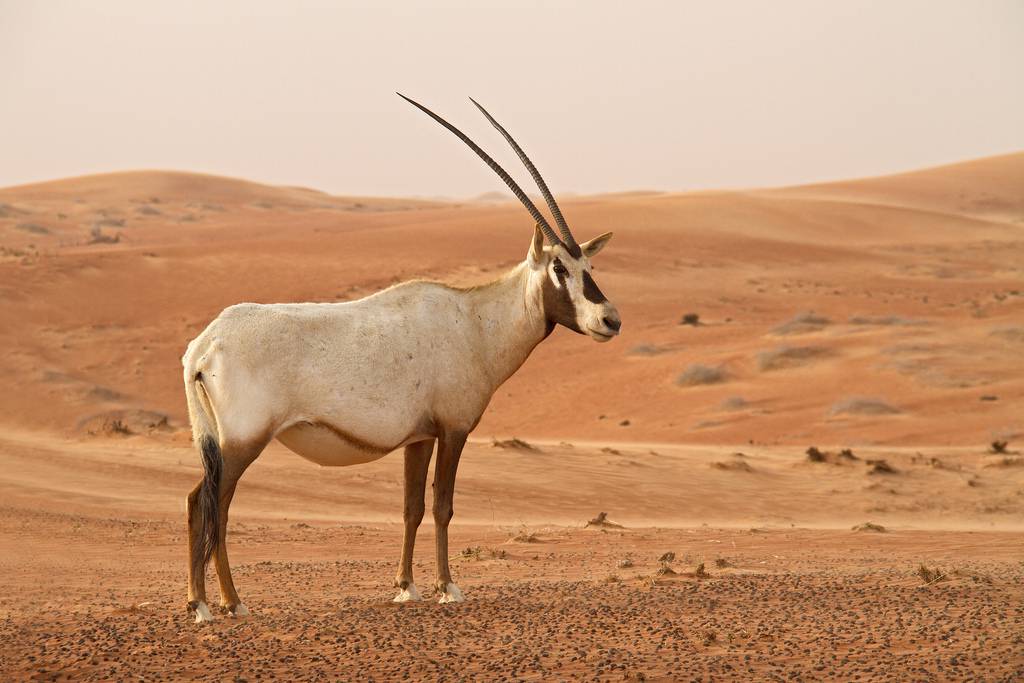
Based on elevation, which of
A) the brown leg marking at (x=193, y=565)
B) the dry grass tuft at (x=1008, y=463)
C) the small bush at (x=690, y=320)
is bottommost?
the dry grass tuft at (x=1008, y=463)

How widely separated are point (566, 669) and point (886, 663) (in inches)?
71.1

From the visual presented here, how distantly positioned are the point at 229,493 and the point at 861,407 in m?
21.0

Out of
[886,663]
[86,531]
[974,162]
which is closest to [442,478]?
[886,663]

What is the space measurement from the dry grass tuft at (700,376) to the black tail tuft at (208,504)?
23285 mm

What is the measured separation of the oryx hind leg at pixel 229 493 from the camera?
8.22 meters

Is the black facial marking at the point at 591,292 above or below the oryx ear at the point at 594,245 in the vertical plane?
below

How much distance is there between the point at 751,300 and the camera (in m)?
45.7

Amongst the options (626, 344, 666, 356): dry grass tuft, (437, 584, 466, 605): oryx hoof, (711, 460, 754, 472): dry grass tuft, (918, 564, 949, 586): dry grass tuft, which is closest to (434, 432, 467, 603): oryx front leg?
(437, 584, 466, 605): oryx hoof

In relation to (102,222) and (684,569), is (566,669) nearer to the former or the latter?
(684,569)

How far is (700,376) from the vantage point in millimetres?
30875

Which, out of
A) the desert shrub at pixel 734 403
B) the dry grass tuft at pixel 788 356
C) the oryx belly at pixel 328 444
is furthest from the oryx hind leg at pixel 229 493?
the dry grass tuft at pixel 788 356

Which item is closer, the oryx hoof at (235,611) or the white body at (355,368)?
the white body at (355,368)

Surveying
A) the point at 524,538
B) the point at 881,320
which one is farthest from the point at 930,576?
the point at 881,320

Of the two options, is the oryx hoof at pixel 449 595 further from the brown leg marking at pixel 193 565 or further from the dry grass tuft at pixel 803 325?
the dry grass tuft at pixel 803 325
